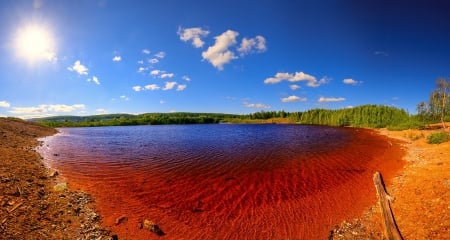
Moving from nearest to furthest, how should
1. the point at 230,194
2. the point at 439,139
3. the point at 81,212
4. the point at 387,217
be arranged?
the point at 387,217
the point at 81,212
the point at 230,194
the point at 439,139

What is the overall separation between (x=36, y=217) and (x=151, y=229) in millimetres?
Result: 4290

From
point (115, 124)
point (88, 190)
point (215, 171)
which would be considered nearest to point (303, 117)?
point (115, 124)

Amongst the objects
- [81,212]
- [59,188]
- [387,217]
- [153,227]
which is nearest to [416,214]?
[387,217]

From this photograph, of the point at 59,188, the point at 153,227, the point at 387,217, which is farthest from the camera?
the point at 59,188

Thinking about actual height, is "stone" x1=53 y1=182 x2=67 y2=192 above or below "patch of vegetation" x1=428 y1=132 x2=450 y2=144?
below

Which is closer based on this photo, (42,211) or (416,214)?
(42,211)

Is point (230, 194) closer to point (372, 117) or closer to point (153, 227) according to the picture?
point (153, 227)

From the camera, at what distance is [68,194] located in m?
12.1

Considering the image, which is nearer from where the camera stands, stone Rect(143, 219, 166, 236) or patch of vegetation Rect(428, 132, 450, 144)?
stone Rect(143, 219, 166, 236)

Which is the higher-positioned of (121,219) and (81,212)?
(81,212)

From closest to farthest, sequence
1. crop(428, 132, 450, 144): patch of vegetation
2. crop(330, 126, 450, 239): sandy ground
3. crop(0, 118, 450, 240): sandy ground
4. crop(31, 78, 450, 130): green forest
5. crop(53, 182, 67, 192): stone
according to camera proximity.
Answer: crop(0, 118, 450, 240): sandy ground
crop(330, 126, 450, 239): sandy ground
crop(53, 182, 67, 192): stone
crop(428, 132, 450, 144): patch of vegetation
crop(31, 78, 450, 130): green forest

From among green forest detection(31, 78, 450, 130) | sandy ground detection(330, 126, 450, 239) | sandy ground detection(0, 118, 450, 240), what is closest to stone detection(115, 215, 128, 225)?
sandy ground detection(0, 118, 450, 240)

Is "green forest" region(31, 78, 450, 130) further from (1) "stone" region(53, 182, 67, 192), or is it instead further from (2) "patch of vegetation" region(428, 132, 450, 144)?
(1) "stone" region(53, 182, 67, 192)

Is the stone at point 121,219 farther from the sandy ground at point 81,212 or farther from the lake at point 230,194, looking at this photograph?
the sandy ground at point 81,212
